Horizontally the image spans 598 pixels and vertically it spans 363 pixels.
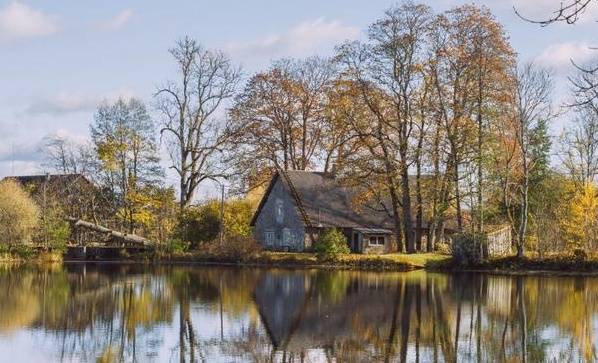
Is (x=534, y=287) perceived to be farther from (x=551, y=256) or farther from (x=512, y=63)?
(x=512, y=63)

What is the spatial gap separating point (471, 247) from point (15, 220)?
27.0m

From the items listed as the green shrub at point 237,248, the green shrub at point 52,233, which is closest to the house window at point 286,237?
the green shrub at point 237,248

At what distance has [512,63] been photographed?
143 feet

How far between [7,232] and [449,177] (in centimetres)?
2658

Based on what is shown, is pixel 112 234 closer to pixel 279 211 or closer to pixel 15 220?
pixel 15 220

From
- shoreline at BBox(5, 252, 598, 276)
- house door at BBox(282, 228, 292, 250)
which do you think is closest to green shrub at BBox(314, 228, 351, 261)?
shoreline at BBox(5, 252, 598, 276)

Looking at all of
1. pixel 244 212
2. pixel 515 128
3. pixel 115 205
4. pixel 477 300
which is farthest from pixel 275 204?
pixel 477 300

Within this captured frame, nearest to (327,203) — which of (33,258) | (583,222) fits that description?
(583,222)

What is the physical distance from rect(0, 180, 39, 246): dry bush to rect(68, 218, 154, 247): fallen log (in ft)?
12.0

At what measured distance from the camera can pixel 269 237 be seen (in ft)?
182

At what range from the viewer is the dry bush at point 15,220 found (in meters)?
49.6

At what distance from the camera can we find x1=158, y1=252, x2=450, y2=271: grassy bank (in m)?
43.4

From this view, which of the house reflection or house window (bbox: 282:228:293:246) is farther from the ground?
house window (bbox: 282:228:293:246)

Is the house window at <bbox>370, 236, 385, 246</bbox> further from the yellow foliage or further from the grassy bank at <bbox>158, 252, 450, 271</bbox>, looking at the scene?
the yellow foliage
